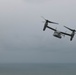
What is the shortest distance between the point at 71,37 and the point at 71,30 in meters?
2.70

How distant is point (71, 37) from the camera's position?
74062 mm

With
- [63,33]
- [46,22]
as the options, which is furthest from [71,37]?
[46,22]

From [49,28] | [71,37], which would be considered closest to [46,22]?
[49,28]

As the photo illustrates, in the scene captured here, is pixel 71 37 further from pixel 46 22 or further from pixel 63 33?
pixel 46 22

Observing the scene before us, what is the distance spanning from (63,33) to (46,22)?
5026 millimetres

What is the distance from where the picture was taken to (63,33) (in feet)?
245

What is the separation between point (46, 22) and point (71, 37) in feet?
23.6

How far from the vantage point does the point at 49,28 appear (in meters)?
74.2

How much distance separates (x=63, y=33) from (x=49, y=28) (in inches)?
143

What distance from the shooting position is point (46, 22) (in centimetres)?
7575

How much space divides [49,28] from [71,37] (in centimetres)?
570

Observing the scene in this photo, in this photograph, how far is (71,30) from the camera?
76.1m

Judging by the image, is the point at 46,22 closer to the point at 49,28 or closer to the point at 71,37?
the point at 49,28
